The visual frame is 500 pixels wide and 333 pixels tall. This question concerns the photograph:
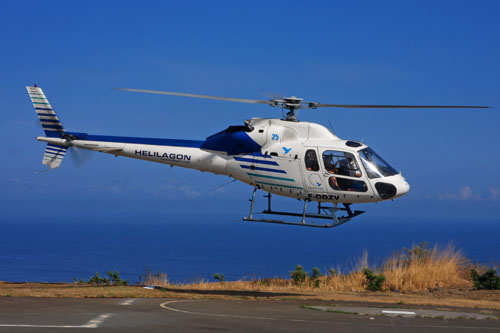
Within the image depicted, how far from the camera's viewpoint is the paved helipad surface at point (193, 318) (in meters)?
10.9

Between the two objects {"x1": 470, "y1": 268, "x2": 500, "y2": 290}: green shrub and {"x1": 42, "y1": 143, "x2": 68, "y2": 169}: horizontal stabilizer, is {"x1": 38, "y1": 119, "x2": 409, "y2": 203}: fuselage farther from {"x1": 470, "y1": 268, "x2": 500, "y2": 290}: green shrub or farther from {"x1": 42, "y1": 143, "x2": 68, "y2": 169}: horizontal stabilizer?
{"x1": 470, "y1": 268, "x2": 500, "y2": 290}: green shrub

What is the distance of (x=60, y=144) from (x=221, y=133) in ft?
21.5

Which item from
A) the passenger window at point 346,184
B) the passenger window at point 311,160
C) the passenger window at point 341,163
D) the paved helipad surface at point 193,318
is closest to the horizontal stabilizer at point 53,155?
the paved helipad surface at point 193,318

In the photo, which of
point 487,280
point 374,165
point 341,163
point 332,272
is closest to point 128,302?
point 341,163

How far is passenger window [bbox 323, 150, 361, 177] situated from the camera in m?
18.6

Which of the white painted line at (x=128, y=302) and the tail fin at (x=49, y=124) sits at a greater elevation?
the tail fin at (x=49, y=124)

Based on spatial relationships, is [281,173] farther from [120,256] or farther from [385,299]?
[120,256]

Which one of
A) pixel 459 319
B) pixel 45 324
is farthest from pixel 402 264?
pixel 45 324

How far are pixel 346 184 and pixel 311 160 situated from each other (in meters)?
1.33

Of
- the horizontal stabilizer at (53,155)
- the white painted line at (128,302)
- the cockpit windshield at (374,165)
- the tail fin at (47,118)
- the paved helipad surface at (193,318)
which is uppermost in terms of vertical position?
the tail fin at (47,118)

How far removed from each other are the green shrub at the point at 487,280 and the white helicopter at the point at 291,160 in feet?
19.0

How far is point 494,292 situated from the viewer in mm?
20797

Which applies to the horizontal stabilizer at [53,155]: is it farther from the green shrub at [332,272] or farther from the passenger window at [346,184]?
the green shrub at [332,272]

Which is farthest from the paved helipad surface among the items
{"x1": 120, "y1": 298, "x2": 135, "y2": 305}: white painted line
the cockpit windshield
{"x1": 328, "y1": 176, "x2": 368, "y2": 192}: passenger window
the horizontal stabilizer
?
the horizontal stabilizer
